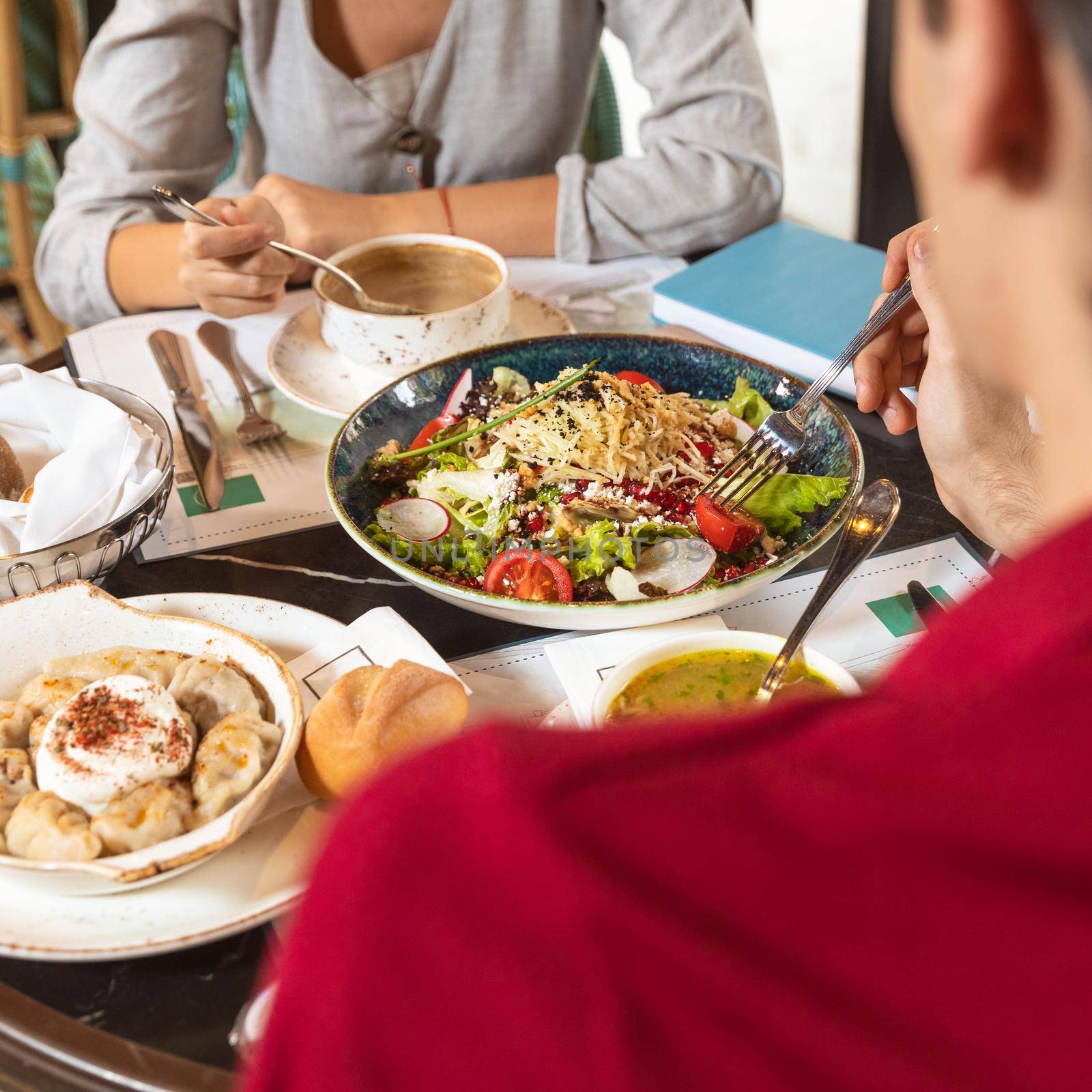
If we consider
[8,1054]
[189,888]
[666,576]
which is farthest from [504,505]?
[8,1054]

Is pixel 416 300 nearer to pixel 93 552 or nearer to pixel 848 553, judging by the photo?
pixel 93 552

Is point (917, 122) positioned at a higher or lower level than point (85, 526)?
higher

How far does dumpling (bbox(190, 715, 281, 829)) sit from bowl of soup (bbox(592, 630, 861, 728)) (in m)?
0.29

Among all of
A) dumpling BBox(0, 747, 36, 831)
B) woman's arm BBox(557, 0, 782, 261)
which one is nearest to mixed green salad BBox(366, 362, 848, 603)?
dumpling BBox(0, 747, 36, 831)

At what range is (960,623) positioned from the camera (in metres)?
0.34

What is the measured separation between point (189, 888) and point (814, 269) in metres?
1.41

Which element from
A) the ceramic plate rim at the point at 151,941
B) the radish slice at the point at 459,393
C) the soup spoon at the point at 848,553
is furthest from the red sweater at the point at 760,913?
the radish slice at the point at 459,393

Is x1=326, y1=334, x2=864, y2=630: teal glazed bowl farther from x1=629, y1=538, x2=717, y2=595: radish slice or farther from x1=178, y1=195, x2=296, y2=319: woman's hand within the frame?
x1=178, y1=195, x2=296, y2=319: woman's hand

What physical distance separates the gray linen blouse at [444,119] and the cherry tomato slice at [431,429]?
699 mm

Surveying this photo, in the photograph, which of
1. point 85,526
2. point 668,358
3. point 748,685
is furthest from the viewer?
point 668,358

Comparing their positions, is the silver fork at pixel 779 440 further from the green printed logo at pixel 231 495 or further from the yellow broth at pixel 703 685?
the green printed logo at pixel 231 495

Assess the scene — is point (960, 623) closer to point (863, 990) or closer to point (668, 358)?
point (863, 990)

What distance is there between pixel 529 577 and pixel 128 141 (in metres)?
1.49

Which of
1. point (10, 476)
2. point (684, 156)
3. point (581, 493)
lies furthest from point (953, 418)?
point (10, 476)
